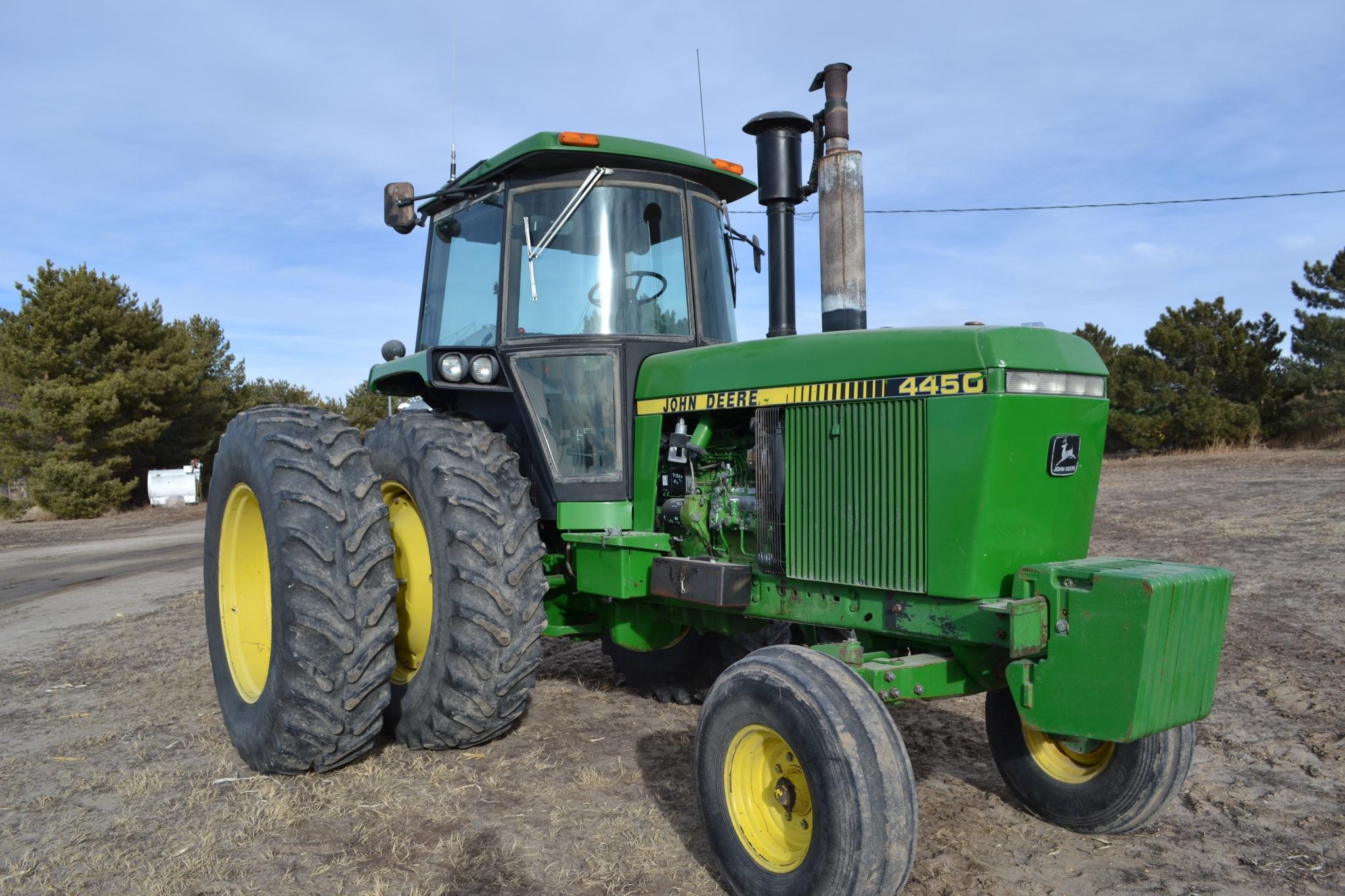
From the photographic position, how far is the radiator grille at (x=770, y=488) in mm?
3752

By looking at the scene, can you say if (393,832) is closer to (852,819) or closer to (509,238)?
(852,819)

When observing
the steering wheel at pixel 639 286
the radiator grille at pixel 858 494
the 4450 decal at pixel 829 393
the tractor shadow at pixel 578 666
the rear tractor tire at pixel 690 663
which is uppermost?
the steering wheel at pixel 639 286

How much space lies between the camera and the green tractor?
292 centimetres

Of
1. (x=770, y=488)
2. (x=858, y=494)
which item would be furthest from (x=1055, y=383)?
(x=770, y=488)

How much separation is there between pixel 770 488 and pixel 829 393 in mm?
480

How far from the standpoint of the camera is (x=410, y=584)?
461 cm

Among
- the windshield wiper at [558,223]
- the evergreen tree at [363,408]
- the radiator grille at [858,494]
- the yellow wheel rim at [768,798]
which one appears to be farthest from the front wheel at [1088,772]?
the evergreen tree at [363,408]

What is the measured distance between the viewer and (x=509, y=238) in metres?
4.52

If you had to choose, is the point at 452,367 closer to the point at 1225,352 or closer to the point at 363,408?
the point at 1225,352

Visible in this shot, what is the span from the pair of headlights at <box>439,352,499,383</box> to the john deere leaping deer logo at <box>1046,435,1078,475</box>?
2423 millimetres

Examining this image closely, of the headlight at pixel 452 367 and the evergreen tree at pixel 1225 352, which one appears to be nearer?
the headlight at pixel 452 367

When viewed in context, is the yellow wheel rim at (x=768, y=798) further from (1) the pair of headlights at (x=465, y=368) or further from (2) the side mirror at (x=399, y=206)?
(2) the side mirror at (x=399, y=206)

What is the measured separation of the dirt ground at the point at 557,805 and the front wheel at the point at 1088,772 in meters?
0.09

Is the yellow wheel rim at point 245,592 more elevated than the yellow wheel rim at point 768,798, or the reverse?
the yellow wheel rim at point 245,592
